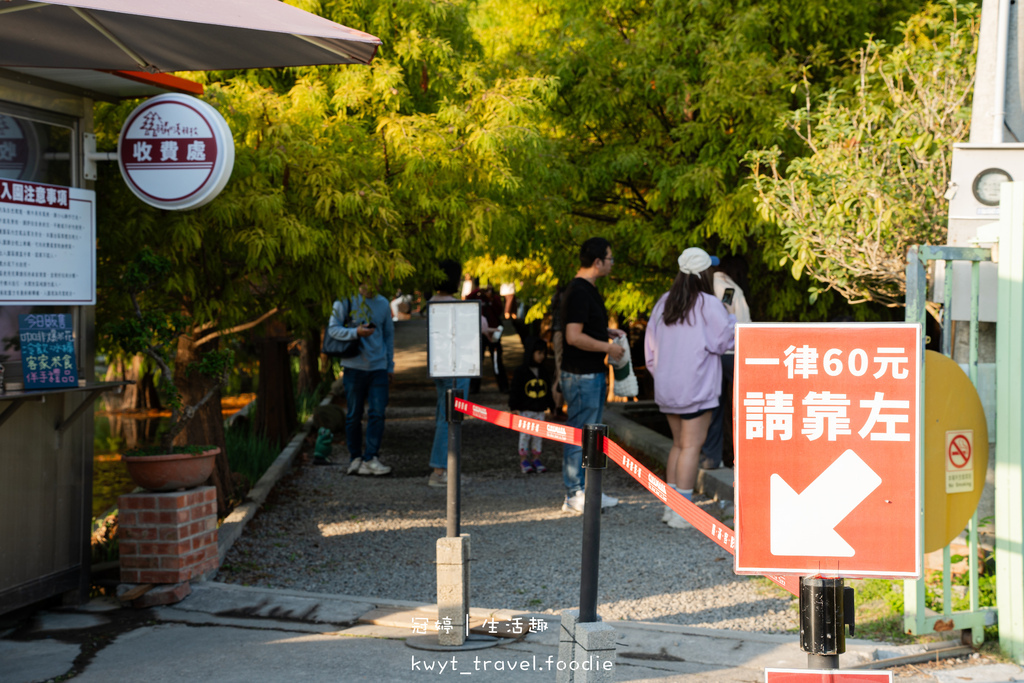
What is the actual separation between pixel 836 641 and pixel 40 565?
422 centimetres

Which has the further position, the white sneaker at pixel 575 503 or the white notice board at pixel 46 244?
the white sneaker at pixel 575 503

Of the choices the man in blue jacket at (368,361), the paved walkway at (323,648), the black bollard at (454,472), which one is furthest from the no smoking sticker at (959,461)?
the man in blue jacket at (368,361)

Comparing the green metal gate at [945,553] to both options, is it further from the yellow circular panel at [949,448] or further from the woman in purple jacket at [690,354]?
the woman in purple jacket at [690,354]

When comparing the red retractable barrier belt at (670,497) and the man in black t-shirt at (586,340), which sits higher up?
the man in black t-shirt at (586,340)

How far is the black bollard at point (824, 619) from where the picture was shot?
2479 mm

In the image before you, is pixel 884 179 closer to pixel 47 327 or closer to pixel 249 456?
pixel 47 327

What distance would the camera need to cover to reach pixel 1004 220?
167 inches

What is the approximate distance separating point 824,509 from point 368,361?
6849 millimetres

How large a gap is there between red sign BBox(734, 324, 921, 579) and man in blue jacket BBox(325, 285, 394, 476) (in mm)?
6403

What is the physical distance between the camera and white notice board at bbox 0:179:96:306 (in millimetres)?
4789

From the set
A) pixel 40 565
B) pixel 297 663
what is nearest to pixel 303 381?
pixel 40 565

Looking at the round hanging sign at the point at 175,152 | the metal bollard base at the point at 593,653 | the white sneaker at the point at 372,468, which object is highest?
the round hanging sign at the point at 175,152

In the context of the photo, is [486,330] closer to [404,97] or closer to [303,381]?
[303,381]

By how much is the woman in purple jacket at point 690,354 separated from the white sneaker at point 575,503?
948mm
